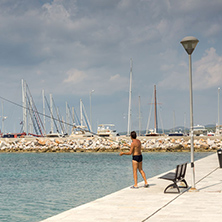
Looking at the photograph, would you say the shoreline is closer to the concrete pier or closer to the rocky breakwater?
the rocky breakwater

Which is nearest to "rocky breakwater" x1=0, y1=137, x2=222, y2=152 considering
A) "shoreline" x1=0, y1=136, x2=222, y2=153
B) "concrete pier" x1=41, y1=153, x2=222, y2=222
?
"shoreline" x1=0, y1=136, x2=222, y2=153

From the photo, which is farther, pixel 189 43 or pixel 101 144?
pixel 101 144

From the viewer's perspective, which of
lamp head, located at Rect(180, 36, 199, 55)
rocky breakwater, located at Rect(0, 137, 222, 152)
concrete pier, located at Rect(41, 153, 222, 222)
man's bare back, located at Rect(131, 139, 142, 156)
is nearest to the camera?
concrete pier, located at Rect(41, 153, 222, 222)

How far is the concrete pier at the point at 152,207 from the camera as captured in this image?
8633 mm

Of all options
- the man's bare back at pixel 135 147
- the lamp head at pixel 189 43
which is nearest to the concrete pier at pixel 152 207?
the man's bare back at pixel 135 147

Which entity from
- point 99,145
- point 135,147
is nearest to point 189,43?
point 135,147

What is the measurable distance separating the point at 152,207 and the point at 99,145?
157 ft

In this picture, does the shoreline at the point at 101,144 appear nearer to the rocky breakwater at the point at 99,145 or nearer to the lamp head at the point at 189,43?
the rocky breakwater at the point at 99,145

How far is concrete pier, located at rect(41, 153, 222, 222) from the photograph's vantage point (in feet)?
28.3

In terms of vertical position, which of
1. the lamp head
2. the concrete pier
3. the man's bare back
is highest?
the lamp head

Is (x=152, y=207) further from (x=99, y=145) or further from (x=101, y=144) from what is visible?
(x=101, y=144)

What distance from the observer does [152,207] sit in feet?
32.3

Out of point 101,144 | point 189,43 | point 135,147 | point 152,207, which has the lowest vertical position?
point 152,207

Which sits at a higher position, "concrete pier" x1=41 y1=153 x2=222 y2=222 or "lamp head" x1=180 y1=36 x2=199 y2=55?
"lamp head" x1=180 y1=36 x2=199 y2=55
